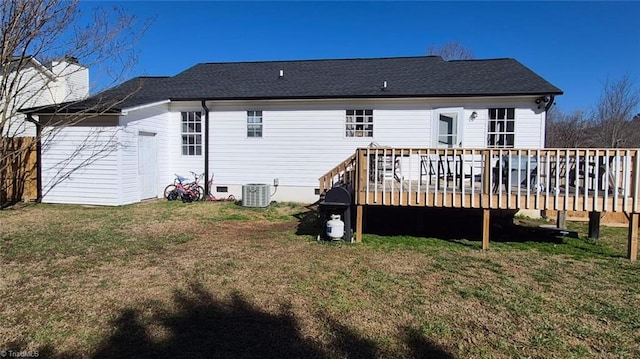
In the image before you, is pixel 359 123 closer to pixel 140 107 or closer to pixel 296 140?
pixel 296 140

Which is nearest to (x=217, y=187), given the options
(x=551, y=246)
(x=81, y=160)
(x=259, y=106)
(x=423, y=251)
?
(x=259, y=106)

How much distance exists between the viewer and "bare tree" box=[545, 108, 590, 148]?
72.2 ft

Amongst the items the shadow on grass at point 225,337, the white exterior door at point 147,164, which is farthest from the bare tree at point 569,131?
the shadow on grass at point 225,337

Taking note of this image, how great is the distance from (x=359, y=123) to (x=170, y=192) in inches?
228

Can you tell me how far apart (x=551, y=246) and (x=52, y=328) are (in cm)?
706

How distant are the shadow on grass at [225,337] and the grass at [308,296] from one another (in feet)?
0.05

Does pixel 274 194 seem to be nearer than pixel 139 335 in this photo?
No

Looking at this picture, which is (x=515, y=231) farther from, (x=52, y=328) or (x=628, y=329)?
(x=52, y=328)

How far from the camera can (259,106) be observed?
11945 mm

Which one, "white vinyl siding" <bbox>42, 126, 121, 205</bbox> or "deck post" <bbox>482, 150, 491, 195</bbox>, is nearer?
"deck post" <bbox>482, 150, 491, 195</bbox>

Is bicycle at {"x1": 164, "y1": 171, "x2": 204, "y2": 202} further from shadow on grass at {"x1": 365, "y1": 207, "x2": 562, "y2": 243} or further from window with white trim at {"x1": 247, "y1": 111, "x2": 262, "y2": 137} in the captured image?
shadow on grass at {"x1": 365, "y1": 207, "x2": 562, "y2": 243}

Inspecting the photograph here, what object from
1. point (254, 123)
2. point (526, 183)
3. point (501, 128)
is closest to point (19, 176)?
point (254, 123)

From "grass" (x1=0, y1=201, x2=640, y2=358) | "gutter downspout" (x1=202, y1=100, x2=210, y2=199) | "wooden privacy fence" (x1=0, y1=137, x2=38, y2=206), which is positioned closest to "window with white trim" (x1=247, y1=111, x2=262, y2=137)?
"gutter downspout" (x1=202, y1=100, x2=210, y2=199)

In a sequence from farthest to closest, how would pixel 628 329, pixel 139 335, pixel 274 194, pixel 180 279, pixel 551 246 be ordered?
1. pixel 274 194
2. pixel 551 246
3. pixel 180 279
4. pixel 628 329
5. pixel 139 335
